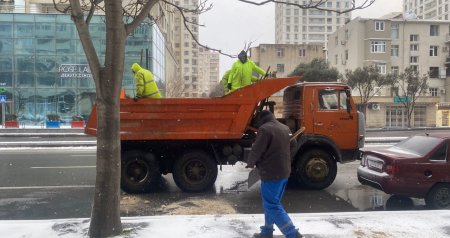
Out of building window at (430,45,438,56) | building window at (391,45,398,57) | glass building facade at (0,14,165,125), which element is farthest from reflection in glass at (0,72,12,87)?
building window at (430,45,438,56)

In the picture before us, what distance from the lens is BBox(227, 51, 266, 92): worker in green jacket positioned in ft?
32.7

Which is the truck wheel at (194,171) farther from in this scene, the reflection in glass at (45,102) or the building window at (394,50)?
the building window at (394,50)

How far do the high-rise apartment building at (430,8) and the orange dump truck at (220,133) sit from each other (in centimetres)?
11667

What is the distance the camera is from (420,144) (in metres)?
8.61

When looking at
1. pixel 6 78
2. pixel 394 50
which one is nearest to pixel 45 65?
pixel 6 78

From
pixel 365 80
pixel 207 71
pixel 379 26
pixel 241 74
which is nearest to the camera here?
pixel 241 74

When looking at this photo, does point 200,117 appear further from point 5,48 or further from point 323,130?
point 5,48

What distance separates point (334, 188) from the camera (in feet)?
33.8

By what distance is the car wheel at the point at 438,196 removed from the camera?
8.10 m

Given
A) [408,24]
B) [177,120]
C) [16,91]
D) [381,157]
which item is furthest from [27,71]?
[408,24]

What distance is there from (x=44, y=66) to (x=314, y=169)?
37.1 m

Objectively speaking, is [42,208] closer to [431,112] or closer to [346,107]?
[346,107]

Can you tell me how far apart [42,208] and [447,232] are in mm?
6728

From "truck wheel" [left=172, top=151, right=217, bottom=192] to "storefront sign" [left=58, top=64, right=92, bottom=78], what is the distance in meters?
34.0
